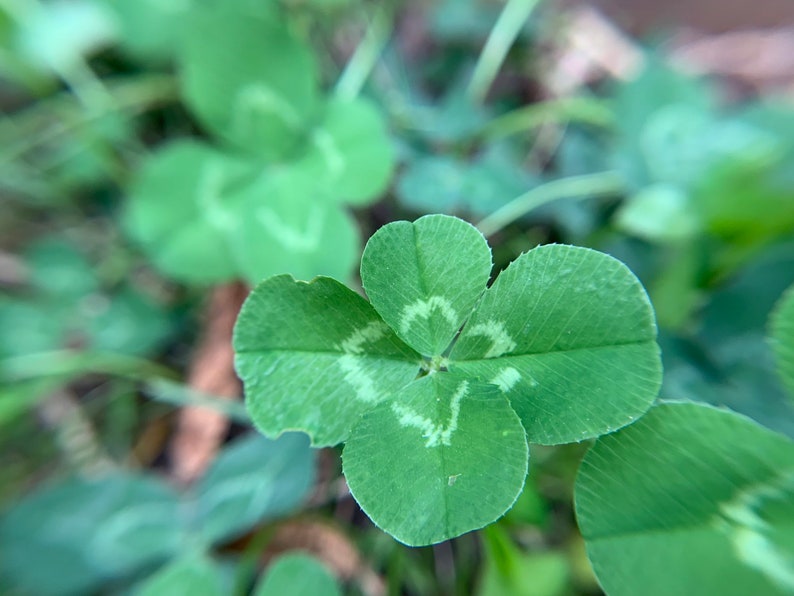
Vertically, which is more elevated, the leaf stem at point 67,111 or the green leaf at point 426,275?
the green leaf at point 426,275

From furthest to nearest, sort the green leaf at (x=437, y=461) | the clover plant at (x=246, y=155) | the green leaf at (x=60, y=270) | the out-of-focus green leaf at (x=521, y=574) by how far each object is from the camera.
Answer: the green leaf at (x=60, y=270) < the clover plant at (x=246, y=155) < the out-of-focus green leaf at (x=521, y=574) < the green leaf at (x=437, y=461)

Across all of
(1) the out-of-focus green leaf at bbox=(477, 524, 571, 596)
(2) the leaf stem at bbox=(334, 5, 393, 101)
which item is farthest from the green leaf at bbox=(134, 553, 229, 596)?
(2) the leaf stem at bbox=(334, 5, 393, 101)

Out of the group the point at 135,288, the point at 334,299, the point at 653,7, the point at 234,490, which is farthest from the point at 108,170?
the point at 653,7

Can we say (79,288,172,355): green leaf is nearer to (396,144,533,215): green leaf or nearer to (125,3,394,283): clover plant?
(125,3,394,283): clover plant

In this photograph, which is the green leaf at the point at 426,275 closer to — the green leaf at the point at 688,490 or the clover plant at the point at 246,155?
the green leaf at the point at 688,490

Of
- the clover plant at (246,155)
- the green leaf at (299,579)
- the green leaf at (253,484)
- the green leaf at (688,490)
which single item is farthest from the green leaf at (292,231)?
the green leaf at (688,490)

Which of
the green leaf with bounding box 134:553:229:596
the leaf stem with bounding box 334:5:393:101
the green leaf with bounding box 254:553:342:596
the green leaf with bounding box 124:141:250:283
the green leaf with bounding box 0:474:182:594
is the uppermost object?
the leaf stem with bounding box 334:5:393:101
